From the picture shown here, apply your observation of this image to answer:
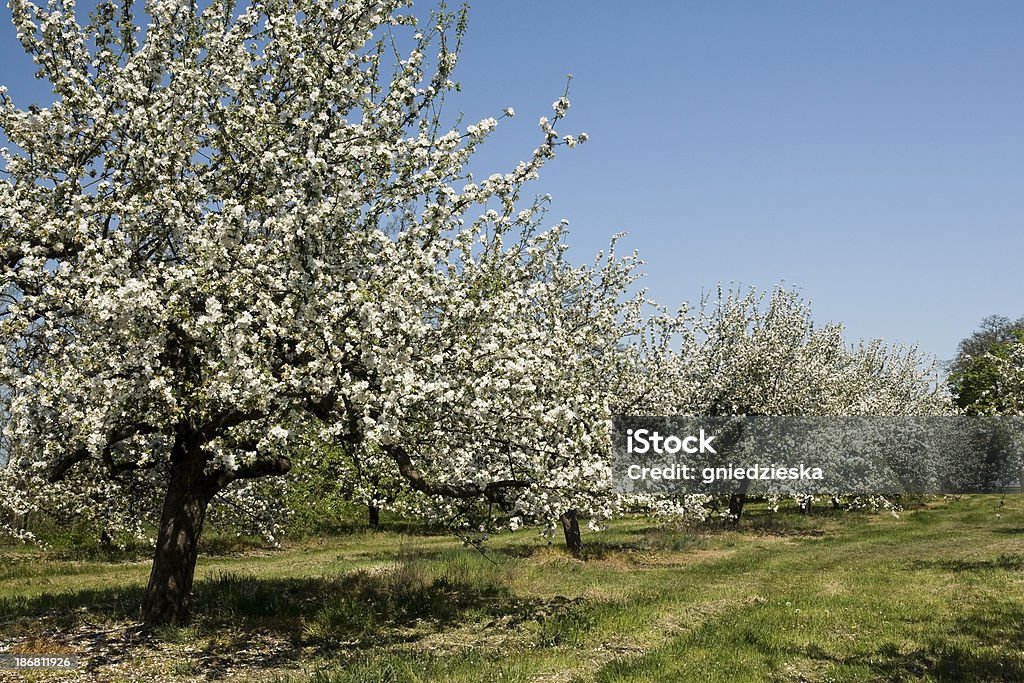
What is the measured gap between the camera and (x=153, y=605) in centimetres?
1401

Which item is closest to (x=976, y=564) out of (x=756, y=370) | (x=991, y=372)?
(x=756, y=370)

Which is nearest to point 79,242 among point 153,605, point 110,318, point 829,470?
point 110,318

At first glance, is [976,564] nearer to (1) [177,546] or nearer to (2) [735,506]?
(2) [735,506]

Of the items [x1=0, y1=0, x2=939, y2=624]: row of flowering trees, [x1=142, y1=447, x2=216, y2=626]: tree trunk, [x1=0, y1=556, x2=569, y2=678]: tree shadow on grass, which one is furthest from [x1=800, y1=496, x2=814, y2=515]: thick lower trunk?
[x1=142, y1=447, x2=216, y2=626]: tree trunk

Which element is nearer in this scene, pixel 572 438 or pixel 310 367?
pixel 310 367

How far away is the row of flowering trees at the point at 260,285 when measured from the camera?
10711 mm

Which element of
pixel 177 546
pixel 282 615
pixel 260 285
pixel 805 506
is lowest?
pixel 282 615

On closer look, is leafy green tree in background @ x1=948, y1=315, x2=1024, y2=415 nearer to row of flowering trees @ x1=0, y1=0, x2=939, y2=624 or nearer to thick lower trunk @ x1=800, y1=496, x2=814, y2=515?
thick lower trunk @ x1=800, y1=496, x2=814, y2=515

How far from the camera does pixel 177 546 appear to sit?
14.0 meters

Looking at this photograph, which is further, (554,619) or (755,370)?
(755,370)

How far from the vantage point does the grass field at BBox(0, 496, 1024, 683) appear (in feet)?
38.3

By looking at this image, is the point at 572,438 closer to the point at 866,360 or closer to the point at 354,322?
the point at 354,322

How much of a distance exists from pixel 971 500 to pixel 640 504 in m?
47.7

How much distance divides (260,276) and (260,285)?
0.43 ft
